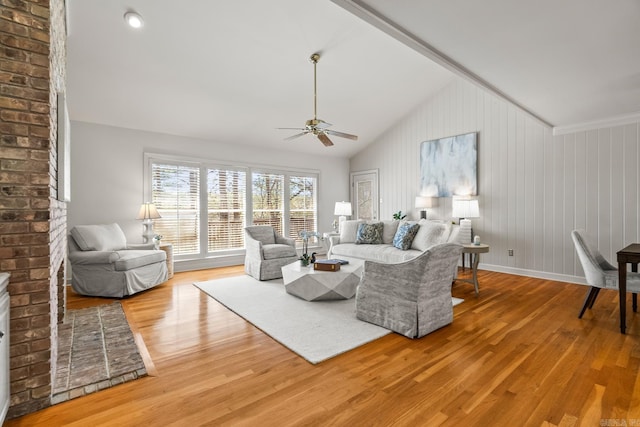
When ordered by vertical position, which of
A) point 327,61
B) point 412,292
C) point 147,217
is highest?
point 327,61

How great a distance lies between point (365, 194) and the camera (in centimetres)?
802

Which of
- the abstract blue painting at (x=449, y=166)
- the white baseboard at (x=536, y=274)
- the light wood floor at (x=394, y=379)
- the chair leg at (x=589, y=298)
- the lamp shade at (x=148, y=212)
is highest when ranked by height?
the abstract blue painting at (x=449, y=166)

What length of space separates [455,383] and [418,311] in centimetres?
73

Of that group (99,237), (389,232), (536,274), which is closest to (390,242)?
(389,232)

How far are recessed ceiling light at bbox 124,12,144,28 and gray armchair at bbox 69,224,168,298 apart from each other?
9.17 feet

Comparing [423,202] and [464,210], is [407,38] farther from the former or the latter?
[423,202]

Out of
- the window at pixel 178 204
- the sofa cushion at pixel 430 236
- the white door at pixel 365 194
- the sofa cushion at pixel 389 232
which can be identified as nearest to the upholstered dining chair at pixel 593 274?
the sofa cushion at pixel 430 236

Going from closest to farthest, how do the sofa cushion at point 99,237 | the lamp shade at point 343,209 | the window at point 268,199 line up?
1. the sofa cushion at point 99,237
2. the lamp shade at point 343,209
3. the window at point 268,199

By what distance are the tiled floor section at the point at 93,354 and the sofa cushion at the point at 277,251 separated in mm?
2161

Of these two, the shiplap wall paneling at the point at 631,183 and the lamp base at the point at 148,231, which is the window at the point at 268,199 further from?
the shiplap wall paneling at the point at 631,183

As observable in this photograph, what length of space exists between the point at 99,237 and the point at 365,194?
5726 millimetres

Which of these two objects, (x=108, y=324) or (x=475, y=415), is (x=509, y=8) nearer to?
(x=475, y=415)

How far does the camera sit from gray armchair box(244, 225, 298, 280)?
16.5 feet

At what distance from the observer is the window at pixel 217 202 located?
18.7ft
